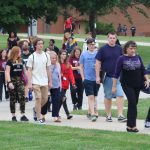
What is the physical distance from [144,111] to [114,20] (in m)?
75.0

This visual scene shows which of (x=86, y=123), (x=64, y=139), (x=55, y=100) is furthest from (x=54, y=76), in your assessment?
(x=64, y=139)

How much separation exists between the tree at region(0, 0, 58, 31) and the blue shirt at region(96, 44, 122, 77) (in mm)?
19099

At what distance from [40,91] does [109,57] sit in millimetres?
1717

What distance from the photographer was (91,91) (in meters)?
13.8

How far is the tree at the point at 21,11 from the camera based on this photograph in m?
32.2

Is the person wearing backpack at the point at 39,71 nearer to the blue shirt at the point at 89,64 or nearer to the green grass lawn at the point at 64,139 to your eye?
the blue shirt at the point at 89,64

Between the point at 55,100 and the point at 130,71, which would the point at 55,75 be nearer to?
the point at 55,100

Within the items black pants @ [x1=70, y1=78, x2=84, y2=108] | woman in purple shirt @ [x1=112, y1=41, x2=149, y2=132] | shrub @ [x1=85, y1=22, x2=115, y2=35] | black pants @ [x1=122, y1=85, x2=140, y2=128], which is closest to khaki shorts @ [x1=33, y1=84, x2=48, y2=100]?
woman in purple shirt @ [x1=112, y1=41, x2=149, y2=132]

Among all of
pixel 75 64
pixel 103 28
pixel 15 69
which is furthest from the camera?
pixel 103 28

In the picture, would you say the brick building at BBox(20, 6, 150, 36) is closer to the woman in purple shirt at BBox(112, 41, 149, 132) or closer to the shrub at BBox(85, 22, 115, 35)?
the shrub at BBox(85, 22, 115, 35)

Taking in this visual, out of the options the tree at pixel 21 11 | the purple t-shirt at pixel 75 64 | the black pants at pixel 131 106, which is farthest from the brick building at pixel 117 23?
the black pants at pixel 131 106

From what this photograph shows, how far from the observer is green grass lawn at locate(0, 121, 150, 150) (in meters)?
9.32

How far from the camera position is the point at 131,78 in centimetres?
1148

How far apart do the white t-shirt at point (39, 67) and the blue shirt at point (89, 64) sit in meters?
1.26
